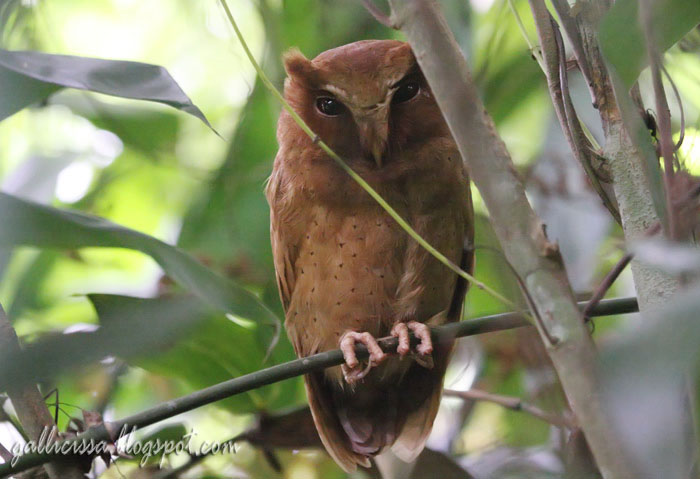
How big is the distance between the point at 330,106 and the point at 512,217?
134cm

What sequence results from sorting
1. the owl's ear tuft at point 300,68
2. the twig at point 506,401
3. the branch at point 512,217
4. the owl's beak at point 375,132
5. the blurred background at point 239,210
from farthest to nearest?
the owl's ear tuft at point 300,68 → the owl's beak at point 375,132 → the blurred background at point 239,210 → the twig at point 506,401 → the branch at point 512,217

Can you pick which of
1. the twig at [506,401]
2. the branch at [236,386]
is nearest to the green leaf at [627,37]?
the branch at [236,386]

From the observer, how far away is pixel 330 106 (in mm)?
2039

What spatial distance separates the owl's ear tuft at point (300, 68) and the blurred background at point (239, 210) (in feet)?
0.21

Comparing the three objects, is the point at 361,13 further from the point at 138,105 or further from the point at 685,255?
the point at 685,255

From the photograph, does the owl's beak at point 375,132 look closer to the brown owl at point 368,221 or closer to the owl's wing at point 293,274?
the brown owl at point 368,221

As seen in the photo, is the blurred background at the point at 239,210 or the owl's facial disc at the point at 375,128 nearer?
the blurred background at the point at 239,210

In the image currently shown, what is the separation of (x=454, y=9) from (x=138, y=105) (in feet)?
3.27

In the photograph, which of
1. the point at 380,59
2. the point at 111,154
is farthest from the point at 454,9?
the point at 111,154

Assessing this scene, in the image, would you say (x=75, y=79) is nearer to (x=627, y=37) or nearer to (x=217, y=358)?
(x=217, y=358)

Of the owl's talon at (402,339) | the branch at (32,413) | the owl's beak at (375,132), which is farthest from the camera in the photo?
the owl's beak at (375,132)

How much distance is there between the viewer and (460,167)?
2002 millimetres

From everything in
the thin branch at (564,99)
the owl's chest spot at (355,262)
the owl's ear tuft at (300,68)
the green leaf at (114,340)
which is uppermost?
the owl's ear tuft at (300,68)

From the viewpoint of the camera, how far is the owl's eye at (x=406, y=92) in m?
2.02
